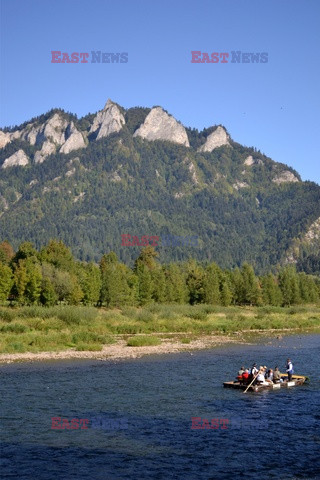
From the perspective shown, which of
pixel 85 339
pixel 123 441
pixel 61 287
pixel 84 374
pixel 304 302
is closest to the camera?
pixel 123 441

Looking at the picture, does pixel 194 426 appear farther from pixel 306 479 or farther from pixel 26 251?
pixel 26 251

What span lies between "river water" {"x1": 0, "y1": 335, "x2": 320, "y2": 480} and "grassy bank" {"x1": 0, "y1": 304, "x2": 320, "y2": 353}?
37.9 ft

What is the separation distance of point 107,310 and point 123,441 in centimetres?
7160

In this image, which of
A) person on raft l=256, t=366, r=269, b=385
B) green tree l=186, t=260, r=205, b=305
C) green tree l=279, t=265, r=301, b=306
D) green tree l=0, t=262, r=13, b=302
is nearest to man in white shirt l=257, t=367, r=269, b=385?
person on raft l=256, t=366, r=269, b=385

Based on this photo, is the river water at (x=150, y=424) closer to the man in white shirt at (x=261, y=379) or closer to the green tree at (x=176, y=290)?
the man in white shirt at (x=261, y=379)

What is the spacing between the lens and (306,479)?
2436 centimetres

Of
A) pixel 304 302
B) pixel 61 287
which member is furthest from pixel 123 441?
pixel 304 302

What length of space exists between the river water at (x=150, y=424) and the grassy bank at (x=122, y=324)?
11.5 meters

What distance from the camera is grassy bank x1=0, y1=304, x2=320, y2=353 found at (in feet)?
211

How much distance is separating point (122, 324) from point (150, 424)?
164 ft

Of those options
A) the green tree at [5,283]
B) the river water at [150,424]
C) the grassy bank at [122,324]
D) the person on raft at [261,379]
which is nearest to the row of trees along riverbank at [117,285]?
the green tree at [5,283]

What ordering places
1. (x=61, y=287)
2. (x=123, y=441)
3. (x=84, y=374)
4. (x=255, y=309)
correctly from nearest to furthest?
(x=123, y=441), (x=84, y=374), (x=61, y=287), (x=255, y=309)

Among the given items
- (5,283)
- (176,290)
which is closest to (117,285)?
(176,290)

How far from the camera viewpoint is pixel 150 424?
32.8m
